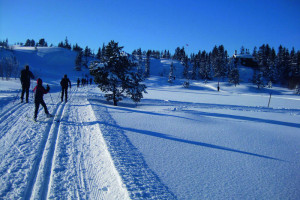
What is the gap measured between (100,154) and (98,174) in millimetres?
767

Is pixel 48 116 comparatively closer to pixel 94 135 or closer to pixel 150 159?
pixel 94 135

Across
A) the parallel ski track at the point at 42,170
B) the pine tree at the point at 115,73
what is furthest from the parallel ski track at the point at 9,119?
the pine tree at the point at 115,73

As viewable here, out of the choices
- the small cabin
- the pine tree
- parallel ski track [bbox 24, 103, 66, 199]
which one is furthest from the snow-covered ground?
the small cabin

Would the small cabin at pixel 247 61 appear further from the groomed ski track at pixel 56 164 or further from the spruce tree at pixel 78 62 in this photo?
the groomed ski track at pixel 56 164

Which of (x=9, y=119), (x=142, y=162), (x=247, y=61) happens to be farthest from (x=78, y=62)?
(x=247, y=61)

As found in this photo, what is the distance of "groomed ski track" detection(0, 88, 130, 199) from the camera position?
2.70 metres

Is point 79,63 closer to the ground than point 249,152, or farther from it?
farther from it

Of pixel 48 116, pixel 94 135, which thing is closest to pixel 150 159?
pixel 94 135

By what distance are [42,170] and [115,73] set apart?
1080 cm

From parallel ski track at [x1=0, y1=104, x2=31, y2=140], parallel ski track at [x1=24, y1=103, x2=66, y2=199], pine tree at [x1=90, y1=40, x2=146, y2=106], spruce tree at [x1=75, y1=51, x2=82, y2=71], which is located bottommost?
parallel ski track at [x1=24, y1=103, x2=66, y2=199]

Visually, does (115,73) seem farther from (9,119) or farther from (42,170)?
(42,170)

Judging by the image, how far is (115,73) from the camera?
13.3m

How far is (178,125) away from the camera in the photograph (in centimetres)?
652

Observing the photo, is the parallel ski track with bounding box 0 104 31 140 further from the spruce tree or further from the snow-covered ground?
the spruce tree
